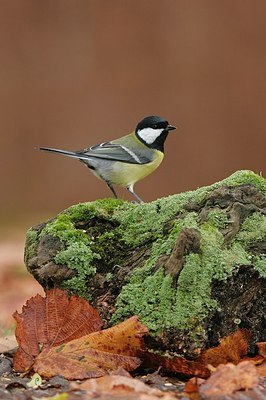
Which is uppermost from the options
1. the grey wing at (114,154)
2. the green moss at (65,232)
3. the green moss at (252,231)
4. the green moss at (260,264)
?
the grey wing at (114,154)

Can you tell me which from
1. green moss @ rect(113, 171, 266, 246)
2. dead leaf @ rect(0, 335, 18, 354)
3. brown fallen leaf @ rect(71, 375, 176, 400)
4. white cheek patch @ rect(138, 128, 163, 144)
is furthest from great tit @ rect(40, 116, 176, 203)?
brown fallen leaf @ rect(71, 375, 176, 400)

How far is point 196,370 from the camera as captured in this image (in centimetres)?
292

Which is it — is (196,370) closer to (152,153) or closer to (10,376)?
(10,376)

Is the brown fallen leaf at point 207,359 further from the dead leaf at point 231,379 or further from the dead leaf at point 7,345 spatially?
the dead leaf at point 7,345

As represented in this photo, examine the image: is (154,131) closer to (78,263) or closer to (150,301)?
(78,263)

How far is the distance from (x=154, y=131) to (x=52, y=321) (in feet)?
8.19

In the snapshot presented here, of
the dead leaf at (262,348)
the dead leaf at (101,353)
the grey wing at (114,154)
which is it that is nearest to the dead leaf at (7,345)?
the dead leaf at (101,353)

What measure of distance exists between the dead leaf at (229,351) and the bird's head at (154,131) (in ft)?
8.20

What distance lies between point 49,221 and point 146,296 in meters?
0.65

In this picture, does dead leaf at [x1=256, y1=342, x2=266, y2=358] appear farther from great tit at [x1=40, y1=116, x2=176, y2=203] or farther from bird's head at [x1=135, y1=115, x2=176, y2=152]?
bird's head at [x1=135, y1=115, x2=176, y2=152]

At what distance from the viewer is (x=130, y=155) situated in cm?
544

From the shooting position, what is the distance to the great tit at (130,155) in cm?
534

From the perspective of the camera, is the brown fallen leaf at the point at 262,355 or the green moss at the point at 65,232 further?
the green moss at the point at 65,232

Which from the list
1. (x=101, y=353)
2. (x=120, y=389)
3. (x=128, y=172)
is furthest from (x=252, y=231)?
(x=128, y=172)
